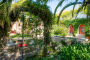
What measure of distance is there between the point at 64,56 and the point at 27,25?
6.25 ft

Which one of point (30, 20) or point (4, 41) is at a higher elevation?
point (30, 20)

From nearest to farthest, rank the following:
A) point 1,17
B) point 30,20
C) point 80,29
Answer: point 30,20
point 1,17
point 80,29

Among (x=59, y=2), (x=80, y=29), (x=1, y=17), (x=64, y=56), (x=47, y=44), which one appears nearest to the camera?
(x=64, y=56)

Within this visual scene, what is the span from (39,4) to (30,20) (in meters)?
1.06

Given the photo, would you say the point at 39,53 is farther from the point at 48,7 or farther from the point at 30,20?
the point at 48,7

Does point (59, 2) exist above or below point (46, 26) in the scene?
above

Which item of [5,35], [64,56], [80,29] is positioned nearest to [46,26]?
[64,56]

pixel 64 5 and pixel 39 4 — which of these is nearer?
pixel 39 4

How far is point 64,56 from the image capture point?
8.22 feet

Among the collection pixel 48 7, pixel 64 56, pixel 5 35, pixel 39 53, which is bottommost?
pixel 39 53

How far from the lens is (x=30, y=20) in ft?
11.0

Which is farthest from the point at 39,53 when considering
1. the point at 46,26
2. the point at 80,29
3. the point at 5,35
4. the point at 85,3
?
the point at 80,29

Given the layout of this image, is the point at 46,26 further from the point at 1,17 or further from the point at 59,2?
the point at 1,17

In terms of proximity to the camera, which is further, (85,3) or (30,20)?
(85,3)
